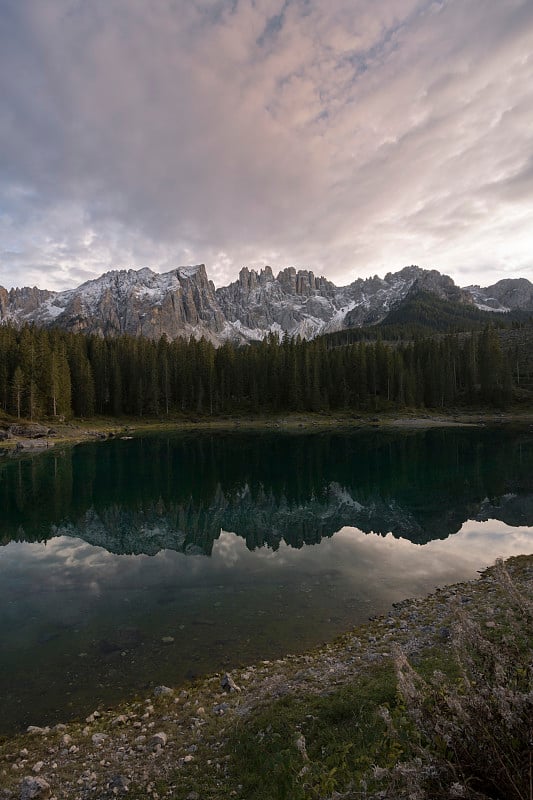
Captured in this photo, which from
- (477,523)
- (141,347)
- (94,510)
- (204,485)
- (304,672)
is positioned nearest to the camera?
(304,672)

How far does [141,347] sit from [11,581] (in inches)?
4489

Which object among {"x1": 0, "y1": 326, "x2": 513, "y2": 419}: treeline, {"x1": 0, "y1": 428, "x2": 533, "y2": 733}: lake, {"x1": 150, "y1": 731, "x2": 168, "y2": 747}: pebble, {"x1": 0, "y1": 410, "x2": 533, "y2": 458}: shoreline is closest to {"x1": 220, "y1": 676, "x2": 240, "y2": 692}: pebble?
{"x1": 0, "y1": 428, "x2": 533, "y2": 733}: lake

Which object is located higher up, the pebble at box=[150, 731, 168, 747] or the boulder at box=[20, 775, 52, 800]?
the boulder at box=[20, 775, 52, 800]

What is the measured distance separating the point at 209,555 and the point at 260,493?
52.2ft

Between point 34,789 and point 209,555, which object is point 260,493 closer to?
point 209,555

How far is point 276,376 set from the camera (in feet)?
416

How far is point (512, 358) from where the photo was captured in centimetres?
13825

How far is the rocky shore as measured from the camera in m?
8.38

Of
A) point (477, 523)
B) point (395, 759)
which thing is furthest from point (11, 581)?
point (477, 523)

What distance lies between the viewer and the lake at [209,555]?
14.9 meters

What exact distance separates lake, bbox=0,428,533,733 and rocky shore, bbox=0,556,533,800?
1153 mm

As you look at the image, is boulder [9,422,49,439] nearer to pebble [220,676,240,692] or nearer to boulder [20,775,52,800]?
pebble [220,676,240,692]

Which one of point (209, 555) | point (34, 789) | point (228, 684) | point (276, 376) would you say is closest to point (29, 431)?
point (209, 555)

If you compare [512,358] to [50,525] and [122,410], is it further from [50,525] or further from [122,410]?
[50,525]
